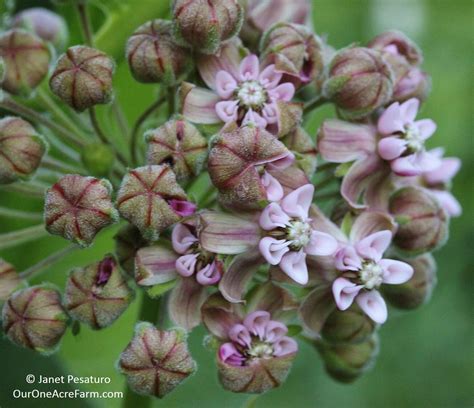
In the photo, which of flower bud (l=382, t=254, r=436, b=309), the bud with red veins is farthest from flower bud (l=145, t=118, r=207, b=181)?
flower bud (l=382, t=254, r=436, b=309)

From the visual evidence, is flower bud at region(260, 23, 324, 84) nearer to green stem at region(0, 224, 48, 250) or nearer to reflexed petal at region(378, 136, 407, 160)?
reflexed petal at region(378, 136, 407, 160)

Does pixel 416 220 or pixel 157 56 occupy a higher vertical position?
pixel 157 56

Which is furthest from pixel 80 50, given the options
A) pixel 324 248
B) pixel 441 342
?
pixel 441 342

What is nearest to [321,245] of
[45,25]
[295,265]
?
[295,265]

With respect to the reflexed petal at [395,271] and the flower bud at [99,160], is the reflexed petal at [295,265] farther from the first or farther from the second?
the flower bud at [99,160]

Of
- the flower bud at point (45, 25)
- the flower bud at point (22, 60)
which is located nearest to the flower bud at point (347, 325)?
the flower bud at point (22, 60)

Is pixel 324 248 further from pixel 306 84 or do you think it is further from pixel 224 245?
pixel 306 84

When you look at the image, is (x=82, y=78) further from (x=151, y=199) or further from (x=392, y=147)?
(x=392, y=147)
